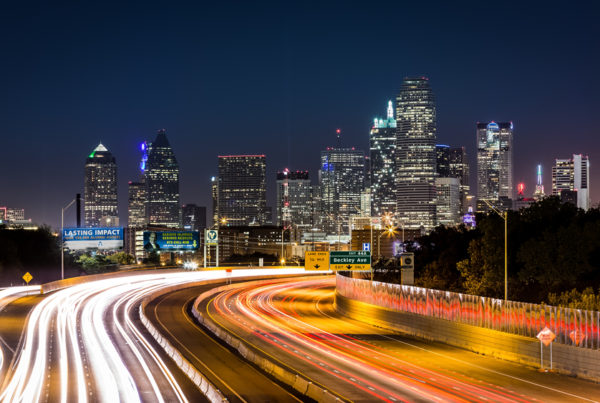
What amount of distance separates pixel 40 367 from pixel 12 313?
26.3 m

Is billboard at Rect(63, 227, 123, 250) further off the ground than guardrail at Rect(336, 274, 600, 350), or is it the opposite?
billboard at Rect(63, 227, 123, 250)

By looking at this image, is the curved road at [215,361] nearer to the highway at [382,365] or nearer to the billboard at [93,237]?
the highway at [382,365]

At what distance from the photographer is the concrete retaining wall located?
34.1 m

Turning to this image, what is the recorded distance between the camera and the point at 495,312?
4025 centimetres

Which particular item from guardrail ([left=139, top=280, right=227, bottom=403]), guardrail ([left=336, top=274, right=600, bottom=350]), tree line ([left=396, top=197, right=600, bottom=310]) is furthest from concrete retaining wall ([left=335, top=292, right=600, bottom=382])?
guardrail ([left=139, top=280, right=227, bottom=403])

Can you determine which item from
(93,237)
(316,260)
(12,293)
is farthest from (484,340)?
(93,237)

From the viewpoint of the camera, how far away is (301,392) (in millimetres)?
30891

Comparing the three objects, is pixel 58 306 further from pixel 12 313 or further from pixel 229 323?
pixel 229 323

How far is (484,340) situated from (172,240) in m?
72.0

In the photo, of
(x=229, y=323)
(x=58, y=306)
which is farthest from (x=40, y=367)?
(x=58, y=306)

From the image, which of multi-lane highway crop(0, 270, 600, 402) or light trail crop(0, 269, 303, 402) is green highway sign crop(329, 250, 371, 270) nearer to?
multi-lane highway crop(0, 270, 600, 402)

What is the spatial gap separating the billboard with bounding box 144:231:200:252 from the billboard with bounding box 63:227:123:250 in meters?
6.07

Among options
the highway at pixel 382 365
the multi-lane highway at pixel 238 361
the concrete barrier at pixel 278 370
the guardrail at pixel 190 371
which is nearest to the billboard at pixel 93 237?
the multi-lane highway at pixel 238 361

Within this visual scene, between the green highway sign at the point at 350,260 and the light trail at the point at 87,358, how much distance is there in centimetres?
1727
